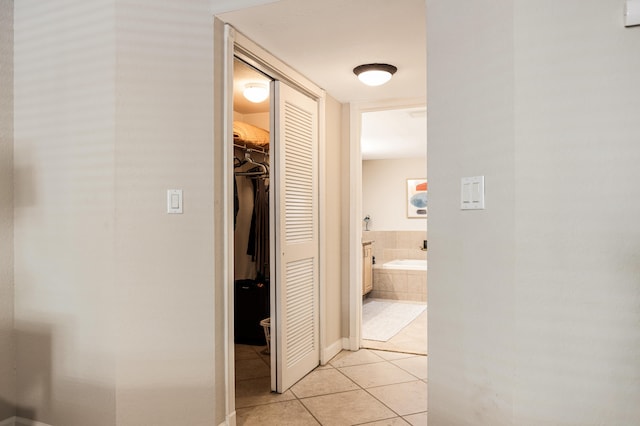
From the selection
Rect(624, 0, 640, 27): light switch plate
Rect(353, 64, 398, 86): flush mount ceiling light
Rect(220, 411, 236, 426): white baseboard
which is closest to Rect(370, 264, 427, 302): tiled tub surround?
Rect(353, 64, 398, 86): flush mount ceiling light

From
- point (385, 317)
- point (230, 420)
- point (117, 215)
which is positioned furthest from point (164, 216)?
point (385, 317)

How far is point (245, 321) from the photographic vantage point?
3947 millimetres

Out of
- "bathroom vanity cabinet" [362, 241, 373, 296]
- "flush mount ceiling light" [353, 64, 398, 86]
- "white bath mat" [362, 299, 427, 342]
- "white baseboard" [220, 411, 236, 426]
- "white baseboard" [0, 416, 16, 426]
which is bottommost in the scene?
"white bath mat" [362, 299, 427, 342]

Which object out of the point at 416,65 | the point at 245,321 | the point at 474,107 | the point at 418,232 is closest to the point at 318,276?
the point at 245,321

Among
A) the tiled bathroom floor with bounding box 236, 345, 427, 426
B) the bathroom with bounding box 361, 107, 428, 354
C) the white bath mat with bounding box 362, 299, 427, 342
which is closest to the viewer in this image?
the tiled bathroom floor with bounding box 236, 345, 427, 426

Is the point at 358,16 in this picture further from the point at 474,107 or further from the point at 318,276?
the point at 318,276

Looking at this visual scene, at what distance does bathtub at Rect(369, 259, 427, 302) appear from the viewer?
6070 millimetres

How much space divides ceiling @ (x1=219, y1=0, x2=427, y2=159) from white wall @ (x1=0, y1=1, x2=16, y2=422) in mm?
1128

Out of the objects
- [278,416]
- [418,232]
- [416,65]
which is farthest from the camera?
[418,232]

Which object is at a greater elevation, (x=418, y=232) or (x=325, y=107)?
(x=325, y=107)

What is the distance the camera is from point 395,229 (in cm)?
761

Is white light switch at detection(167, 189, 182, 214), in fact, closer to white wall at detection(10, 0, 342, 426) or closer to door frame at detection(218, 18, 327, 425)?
white wall at detection(10, 0, 342, 426)

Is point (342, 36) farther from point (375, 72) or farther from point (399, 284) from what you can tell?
point (399, 284)

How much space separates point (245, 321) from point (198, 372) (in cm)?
183
